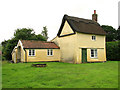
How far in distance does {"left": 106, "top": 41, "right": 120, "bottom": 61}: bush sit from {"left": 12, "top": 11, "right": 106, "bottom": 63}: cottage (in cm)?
373

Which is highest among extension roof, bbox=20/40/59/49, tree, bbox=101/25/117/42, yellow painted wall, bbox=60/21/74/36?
tree, bbox=101/25/117/42

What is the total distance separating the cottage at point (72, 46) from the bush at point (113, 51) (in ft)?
12.2

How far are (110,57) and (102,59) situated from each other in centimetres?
435

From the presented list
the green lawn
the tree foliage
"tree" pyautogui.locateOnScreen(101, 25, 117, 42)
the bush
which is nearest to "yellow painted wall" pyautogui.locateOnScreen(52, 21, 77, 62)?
the bush

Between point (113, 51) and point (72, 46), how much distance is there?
1099 cm

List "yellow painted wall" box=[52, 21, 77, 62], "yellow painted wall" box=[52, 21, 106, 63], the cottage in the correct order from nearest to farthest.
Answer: "yellow painted wall" box=[52, 21, 106, 63], the cottage, "yellow painted wall" box=[52, 21, 77, 62]

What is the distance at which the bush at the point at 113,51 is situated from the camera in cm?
2862

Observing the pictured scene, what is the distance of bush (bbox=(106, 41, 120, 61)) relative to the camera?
28.6m

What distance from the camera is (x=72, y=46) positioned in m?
24.0

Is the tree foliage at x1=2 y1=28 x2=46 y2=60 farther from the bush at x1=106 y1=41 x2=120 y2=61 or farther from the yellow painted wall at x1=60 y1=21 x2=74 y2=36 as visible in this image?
the bush at x1=106 y1=41 x2=120 y2=61

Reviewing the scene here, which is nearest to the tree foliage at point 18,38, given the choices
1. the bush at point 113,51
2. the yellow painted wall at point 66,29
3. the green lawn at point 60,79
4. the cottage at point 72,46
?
the cottage at point 72,46

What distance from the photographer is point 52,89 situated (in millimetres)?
7125

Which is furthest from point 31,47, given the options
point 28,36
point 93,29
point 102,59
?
point 28,36

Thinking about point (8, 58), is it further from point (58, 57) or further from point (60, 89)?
point (60, 89)
